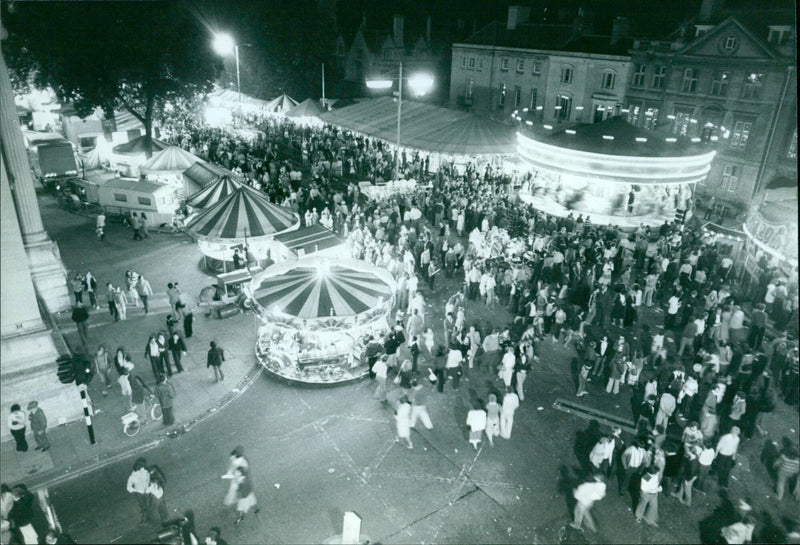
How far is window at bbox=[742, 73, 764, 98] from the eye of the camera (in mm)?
27297

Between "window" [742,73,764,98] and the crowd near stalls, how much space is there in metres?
12.0

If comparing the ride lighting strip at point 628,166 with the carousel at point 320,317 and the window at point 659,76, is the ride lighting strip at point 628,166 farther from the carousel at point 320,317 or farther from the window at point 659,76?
the carousel at point 320,317

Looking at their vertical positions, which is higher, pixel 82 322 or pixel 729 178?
pixel 729 178

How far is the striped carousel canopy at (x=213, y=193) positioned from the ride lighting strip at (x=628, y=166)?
547 inches

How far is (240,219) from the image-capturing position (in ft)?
58.8

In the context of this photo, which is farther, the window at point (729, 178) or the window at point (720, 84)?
the window at point (729, 178)

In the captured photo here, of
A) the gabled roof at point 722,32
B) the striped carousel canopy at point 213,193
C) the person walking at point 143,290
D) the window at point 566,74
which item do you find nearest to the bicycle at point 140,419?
the person walking at point 143,290

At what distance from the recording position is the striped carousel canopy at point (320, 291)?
12.5 metres

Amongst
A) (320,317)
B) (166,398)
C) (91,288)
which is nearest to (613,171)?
(320,317)

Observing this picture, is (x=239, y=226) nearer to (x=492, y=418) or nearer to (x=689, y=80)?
(x=492, y=418)

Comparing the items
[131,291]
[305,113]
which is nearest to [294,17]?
[305,113]

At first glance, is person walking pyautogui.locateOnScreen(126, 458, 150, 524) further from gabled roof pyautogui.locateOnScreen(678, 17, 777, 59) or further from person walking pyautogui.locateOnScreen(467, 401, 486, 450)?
gabled roof pyautogui.locateOnScreen(678, 17, 777, 59)

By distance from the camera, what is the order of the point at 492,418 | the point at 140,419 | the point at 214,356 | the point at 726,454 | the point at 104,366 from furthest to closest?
1. the point at 214,356
2. the point at 104,366
3. the point at 140,419
4. the point at 492,418
5. the point at 726,454

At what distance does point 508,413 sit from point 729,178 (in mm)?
25270
